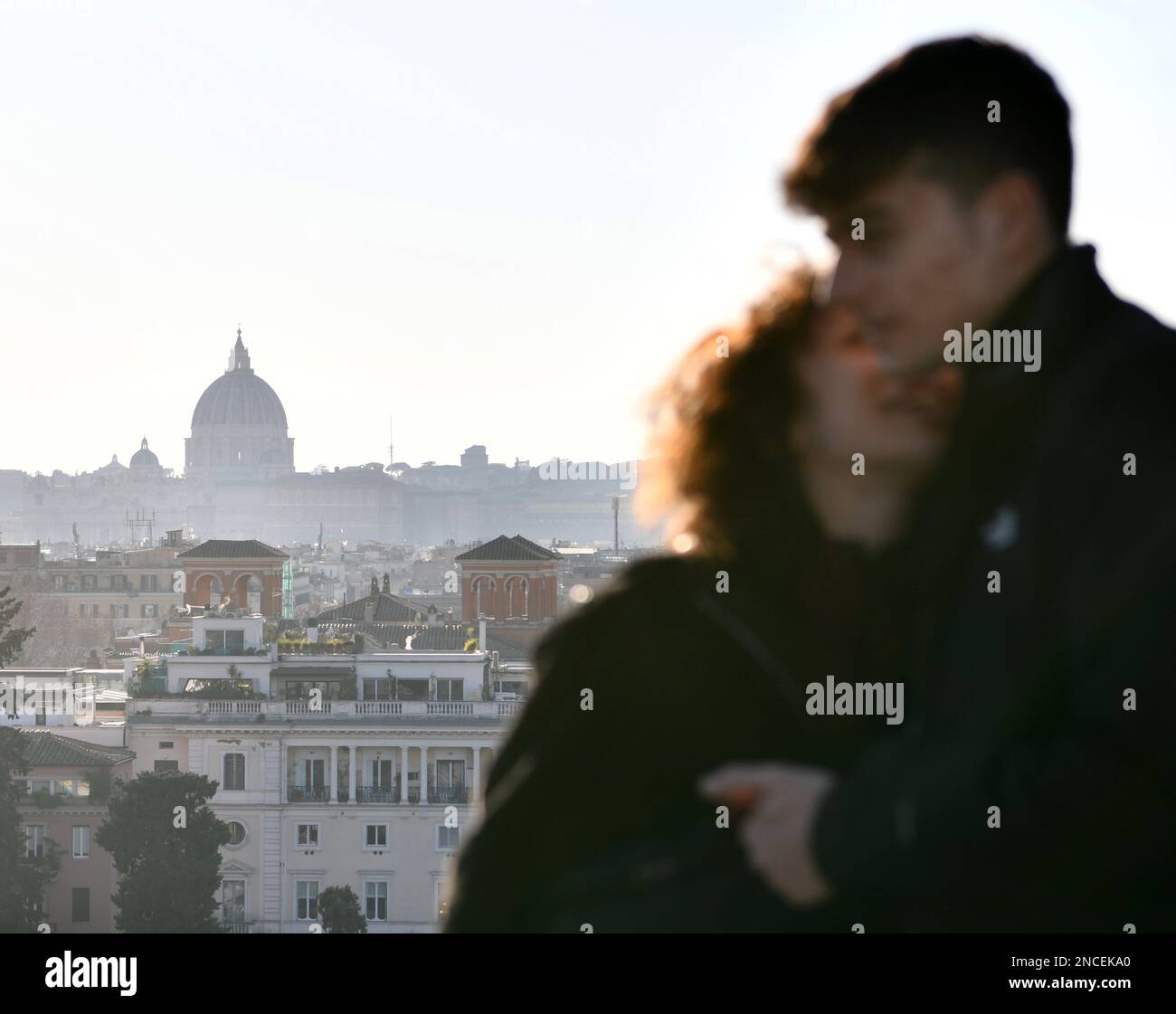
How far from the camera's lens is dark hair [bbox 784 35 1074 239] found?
36.8 inches

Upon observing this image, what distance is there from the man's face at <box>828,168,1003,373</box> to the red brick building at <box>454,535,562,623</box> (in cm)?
1135

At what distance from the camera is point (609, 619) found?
37.4 inches

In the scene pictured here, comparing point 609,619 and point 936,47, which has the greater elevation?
point 936,47

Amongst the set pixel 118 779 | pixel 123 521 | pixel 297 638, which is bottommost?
pixel 118 779

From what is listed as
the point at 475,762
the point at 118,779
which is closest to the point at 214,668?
the point at 118,779

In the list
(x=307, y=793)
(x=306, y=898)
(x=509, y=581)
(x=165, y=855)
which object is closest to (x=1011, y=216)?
(x=165, y=855)

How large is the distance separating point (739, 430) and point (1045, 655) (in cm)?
21

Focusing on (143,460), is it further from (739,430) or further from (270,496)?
(739,430)

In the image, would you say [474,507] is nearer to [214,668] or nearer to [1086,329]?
[214,668]

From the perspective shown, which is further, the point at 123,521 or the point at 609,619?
the point at 123,521

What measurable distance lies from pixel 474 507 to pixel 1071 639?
2318 inches

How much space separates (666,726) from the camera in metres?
0.95

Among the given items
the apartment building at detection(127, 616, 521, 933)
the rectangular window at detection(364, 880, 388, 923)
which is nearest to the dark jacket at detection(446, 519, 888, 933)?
the apartment building at detection(127, 616, 521, 933)

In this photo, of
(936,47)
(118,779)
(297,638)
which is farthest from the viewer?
→ (297,638)
